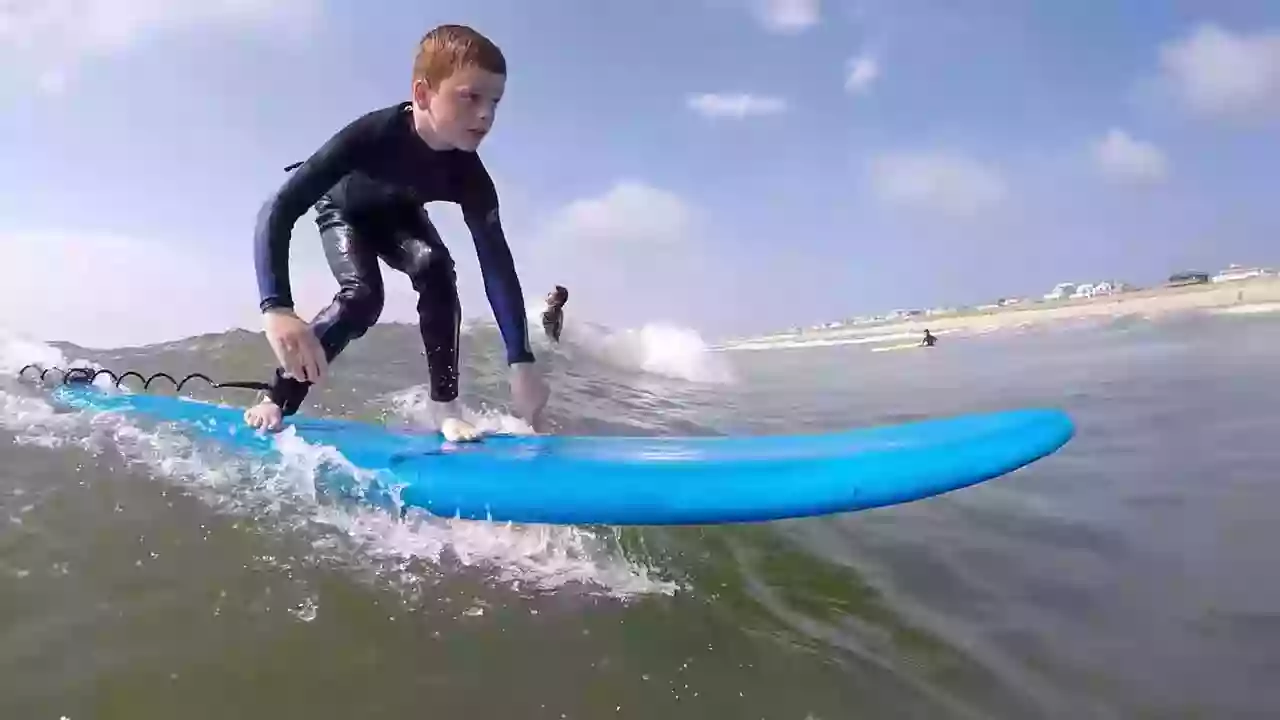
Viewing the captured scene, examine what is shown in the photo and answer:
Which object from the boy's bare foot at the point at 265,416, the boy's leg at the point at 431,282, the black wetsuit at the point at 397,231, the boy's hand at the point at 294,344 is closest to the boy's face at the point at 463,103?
the black wetsuit at the point at 397,231

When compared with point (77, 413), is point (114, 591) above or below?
below

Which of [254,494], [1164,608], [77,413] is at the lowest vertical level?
[1164,608]

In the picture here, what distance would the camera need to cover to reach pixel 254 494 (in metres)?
3.10

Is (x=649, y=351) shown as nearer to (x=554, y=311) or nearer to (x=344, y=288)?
(x=554, y=311)

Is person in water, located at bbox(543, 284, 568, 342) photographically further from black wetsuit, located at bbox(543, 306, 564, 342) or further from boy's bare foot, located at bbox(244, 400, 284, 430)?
boy's bare foot, located at bbox(244, 400, 284, 430)

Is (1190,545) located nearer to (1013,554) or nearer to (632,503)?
(1013,554)

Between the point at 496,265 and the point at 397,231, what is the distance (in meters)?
0.37

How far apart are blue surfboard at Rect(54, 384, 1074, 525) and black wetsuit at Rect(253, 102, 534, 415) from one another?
0.36m

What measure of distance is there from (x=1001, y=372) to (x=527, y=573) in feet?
29.4

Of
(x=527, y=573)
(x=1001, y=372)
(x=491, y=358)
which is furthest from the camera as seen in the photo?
(x=1001, y=372)

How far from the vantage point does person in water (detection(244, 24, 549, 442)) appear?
8.13 feet

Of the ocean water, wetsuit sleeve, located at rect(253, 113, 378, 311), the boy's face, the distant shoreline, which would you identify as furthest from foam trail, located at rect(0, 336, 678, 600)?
the distant shoreline

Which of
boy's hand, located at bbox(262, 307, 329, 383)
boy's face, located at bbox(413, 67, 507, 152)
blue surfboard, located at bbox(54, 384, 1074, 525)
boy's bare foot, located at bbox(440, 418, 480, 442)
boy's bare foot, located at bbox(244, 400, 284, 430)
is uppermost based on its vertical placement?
boy's face, located at bbox(413, 67, 507, 152)

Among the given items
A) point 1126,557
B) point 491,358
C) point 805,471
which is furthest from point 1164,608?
point 491,358
